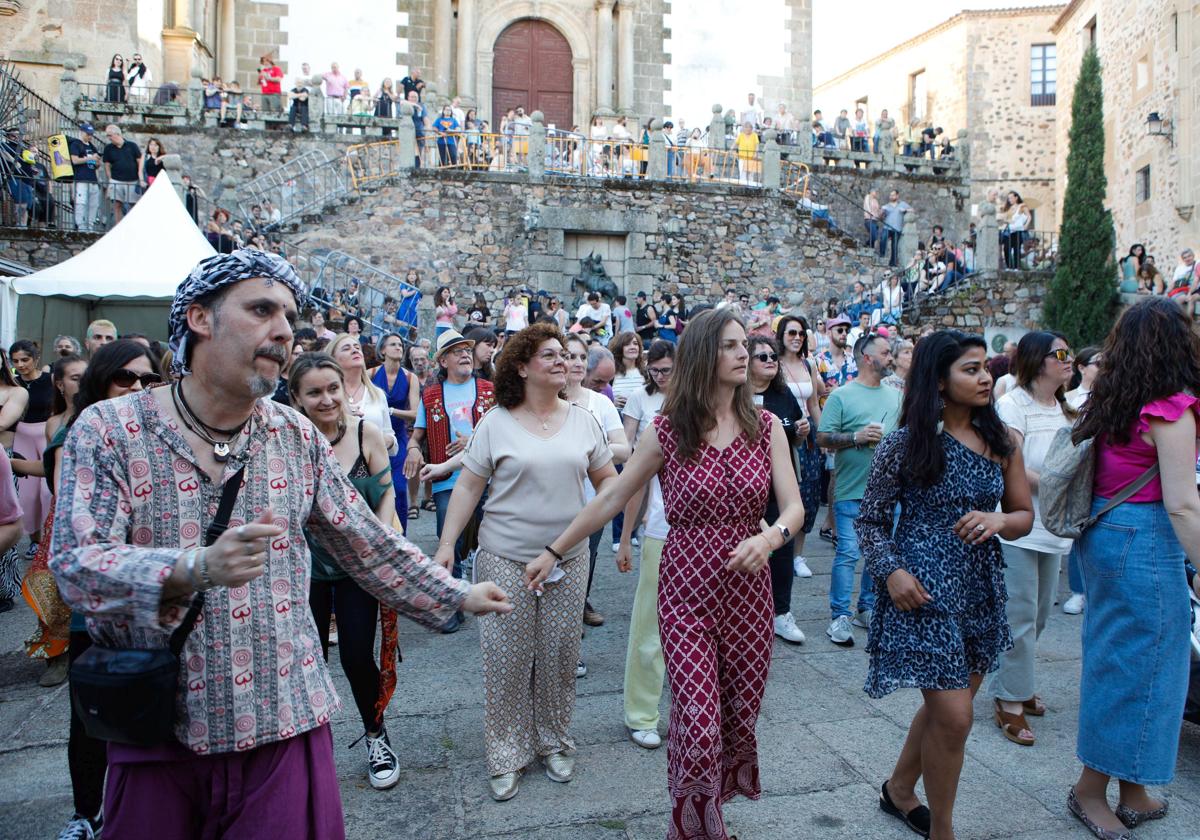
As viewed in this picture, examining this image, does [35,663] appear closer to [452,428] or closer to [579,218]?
[452,428]

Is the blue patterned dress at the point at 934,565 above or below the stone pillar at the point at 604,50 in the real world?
below

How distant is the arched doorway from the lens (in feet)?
81.6

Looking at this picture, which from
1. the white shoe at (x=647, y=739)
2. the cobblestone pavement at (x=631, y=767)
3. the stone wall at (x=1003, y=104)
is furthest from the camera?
the stone wall at (x=1003, y=104)

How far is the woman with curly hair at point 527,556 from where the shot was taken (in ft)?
12.4

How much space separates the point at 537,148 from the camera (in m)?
19.8

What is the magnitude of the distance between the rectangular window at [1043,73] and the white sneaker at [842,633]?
116 ft

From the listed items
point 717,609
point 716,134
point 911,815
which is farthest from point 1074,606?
point 716,134

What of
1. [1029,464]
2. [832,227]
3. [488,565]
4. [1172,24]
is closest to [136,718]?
[488,565]

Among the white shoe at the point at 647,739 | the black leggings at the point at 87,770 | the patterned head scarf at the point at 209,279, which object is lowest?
the white shoe at the point at 647,739

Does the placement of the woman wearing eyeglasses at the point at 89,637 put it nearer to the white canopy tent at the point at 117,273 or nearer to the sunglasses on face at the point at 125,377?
the sunglasses on face at the point at 125,377

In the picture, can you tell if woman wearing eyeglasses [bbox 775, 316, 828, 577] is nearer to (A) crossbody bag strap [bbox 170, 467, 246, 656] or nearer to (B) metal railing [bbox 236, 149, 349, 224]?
(A) crossbody bag strap [bbox 170, 467, 246, 656]

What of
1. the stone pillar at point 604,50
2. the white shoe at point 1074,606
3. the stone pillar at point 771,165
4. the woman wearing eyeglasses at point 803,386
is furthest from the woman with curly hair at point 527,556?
the stone pillar at point 604,50

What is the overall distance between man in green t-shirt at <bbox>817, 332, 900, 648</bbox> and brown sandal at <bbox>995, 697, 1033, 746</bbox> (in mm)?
1353

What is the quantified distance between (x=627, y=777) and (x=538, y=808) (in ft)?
1.48
